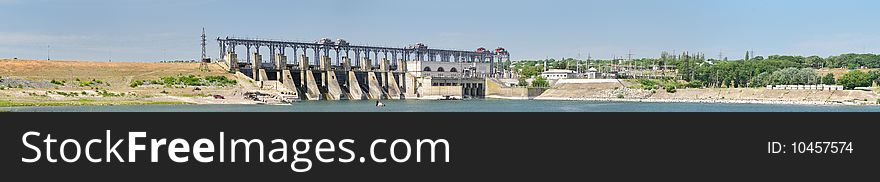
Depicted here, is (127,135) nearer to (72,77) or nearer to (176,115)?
(176,115)

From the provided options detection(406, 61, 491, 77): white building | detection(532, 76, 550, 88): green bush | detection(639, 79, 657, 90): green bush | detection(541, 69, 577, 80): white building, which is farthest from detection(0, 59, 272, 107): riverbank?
detection(541, 69, 577, 80): white building

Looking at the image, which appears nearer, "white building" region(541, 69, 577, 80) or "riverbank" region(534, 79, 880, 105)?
"riverbank" region(534, 79, 880, 105)

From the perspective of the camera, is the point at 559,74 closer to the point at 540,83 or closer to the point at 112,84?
the point at 540,83

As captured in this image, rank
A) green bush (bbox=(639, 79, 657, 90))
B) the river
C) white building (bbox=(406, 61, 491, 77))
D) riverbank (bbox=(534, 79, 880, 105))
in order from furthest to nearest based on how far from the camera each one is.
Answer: white building (bbox=(406, 61, 491, 77)) < green bush (bbox=(639, 79, 657, 90)) < riverbank (bbox=(534, 79, 880, 105)) < the river

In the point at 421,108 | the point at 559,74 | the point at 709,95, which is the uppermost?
the point at 559,74

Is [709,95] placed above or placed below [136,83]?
below

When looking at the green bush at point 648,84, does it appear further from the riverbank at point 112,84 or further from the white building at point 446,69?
the riverbank at point 112,84

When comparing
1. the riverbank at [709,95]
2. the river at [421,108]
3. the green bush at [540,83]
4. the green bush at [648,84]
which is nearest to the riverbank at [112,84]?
the river at [421,108]

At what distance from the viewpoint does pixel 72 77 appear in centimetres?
6469

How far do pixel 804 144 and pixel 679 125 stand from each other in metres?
1.32

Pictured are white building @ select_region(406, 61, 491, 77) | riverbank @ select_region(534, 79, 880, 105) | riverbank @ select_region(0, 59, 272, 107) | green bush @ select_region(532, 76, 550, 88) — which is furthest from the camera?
green bush @ select_region(532, 76, 550, 88)

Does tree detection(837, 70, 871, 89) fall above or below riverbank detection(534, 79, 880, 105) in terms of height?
above

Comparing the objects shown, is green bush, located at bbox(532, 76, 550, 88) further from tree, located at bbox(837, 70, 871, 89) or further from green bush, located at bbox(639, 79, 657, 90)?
tree, located at bbox(837, 70, 871, 89)

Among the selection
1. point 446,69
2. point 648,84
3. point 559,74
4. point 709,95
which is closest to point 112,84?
point 446,69
